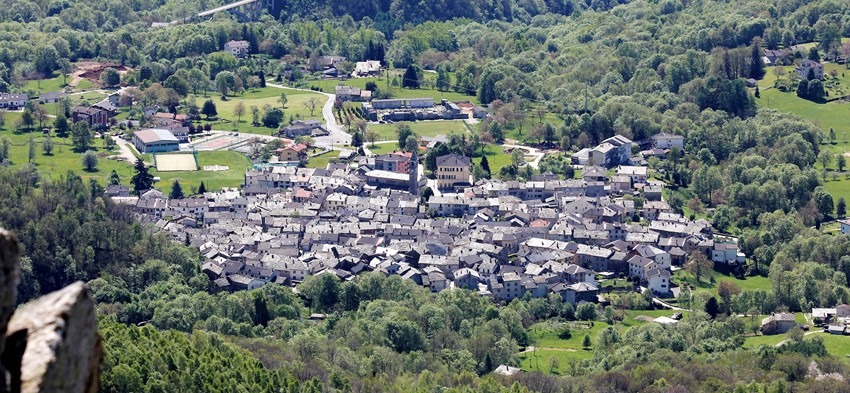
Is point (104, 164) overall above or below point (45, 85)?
below

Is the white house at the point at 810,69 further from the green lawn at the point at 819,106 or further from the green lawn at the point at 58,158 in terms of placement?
the green lawn at the point at 58,158

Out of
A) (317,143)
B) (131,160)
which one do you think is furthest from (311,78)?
(131,160)

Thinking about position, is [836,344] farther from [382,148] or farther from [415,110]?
[415,110]

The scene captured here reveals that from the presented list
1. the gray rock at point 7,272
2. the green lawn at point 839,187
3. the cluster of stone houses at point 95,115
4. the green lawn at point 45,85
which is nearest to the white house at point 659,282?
the green lawn at point 839,187

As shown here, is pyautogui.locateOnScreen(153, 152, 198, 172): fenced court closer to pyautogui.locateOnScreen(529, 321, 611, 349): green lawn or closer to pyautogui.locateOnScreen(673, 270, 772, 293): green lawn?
pyautogui.locateOnScreen(673, 270, 772, 293): green lawn

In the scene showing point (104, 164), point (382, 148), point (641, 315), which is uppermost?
point (382, 148)

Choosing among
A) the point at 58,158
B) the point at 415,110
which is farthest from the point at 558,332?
the point at 415,110
